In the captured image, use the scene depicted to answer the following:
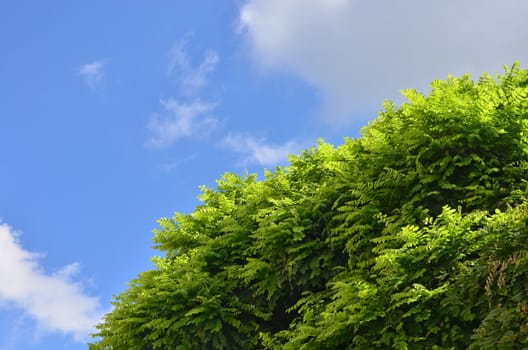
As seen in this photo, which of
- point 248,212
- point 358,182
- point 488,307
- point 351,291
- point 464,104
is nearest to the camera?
point 488,307

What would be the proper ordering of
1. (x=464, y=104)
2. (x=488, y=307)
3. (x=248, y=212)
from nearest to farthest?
1. (x=488, y=307)
2. (x=464, y=104)
3. (x=248, y=212)

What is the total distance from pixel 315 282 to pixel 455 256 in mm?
3857

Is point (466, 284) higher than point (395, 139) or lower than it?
lower

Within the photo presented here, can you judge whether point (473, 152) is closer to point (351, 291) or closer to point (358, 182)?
point (358, 182)

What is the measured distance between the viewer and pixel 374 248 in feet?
32.9

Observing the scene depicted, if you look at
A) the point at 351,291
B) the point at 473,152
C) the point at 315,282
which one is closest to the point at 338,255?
the point at 315,282

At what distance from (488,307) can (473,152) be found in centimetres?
367

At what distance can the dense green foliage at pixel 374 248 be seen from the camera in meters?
8.17

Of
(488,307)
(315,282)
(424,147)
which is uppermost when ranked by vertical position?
(424,147)

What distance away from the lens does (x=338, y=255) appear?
11828mm

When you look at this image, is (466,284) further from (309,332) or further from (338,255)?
(338,255)

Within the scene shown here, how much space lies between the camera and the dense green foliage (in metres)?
8.17

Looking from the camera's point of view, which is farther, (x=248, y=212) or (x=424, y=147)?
(x=248, y=212)

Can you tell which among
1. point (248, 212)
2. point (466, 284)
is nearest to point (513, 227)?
point (466, 284)
